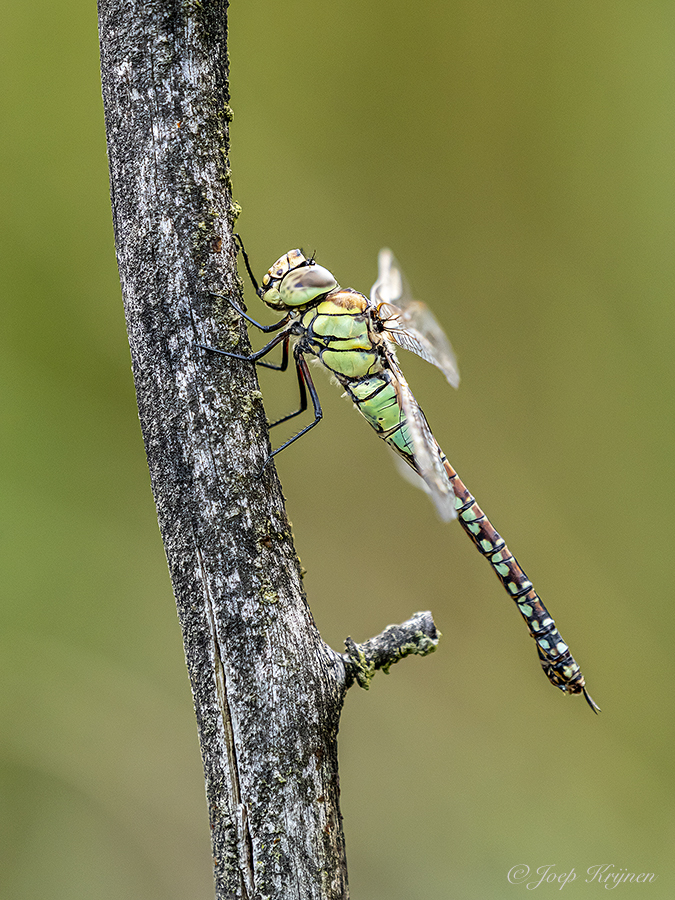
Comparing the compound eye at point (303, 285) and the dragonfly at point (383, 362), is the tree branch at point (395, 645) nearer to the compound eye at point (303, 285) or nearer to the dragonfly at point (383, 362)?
the dragonfly at point (383, 362)

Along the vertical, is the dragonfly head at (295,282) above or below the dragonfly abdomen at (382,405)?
above

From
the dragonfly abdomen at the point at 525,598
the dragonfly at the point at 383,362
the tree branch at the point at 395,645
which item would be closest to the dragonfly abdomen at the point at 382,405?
the dragonfly at the point at 383,362

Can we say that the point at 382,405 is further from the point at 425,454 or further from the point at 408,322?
the point at 408,322

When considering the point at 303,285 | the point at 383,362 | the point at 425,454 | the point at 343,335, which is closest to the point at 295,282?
the point at 303,285

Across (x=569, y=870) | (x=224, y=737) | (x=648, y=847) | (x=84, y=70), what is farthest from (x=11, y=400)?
(x=648, y=847)

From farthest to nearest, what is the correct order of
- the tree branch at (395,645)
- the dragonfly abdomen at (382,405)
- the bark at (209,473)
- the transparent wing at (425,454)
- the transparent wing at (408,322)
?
the transparent wing at (408,322) → the dragonfly abdomen at (382,405) → the transparent wing at (425,454) → the tree branch at (395,645) → the bark at (209,473)

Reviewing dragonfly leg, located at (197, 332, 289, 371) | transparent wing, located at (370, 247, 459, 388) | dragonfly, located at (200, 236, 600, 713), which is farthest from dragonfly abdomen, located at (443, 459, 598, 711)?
dragonfly leg, located at (197, 332, 289, 371)
